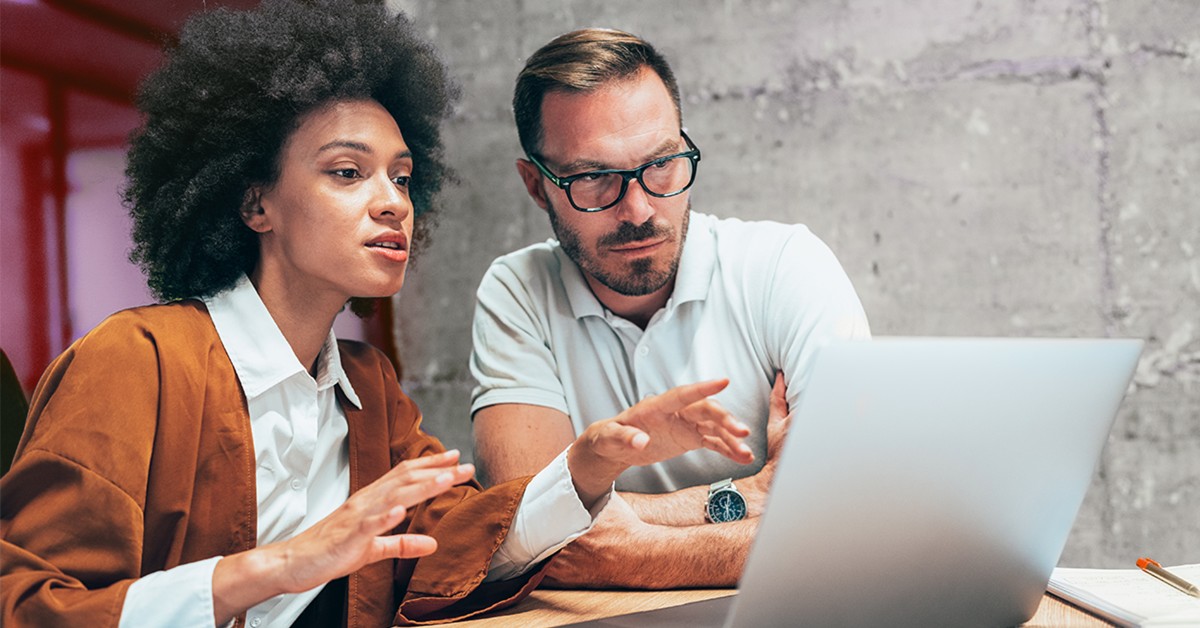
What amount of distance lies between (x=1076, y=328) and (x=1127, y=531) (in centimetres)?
61

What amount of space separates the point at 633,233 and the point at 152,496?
108cm

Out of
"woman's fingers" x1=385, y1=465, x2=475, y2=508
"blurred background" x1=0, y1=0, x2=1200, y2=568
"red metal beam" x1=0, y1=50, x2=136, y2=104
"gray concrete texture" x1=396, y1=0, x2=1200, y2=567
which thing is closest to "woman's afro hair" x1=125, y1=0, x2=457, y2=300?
"red metal beam" x1=0, y1=50, x2=136, y2=104

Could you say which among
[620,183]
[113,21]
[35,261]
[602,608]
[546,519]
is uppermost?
[113,21]

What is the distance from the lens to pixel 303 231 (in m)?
1.63

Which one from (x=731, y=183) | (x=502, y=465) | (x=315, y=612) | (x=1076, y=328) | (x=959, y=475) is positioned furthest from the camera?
(x=731, y=183)

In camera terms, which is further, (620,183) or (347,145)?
(620,183)

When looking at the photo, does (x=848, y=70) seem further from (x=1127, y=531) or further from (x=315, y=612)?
(x=315, y=612)

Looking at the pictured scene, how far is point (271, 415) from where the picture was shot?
5.05 feet

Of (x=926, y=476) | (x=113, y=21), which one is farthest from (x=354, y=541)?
(x=113, y=21)

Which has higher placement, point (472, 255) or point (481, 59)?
point (481, 59)

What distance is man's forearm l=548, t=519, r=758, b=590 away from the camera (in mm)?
1568

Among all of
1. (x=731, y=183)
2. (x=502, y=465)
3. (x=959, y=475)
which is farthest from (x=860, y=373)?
(x=731, y=183)

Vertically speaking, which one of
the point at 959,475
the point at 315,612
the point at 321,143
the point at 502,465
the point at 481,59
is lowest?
the point at 315,612

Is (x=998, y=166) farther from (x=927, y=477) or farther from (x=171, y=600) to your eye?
(x=171, y=600)
